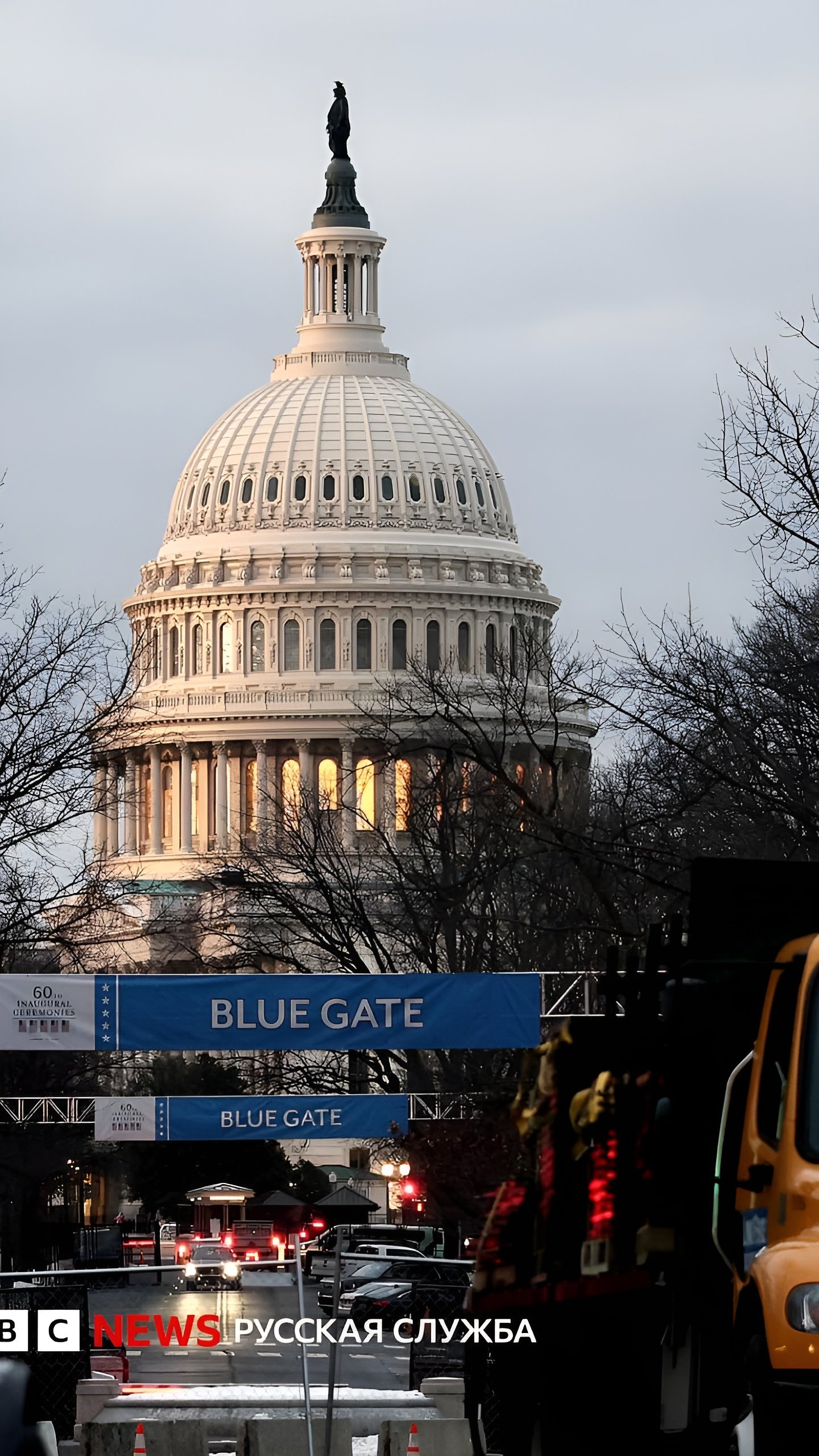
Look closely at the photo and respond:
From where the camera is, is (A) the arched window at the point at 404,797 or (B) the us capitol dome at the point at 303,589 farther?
(B) the us capitol dome at the point at 303,589

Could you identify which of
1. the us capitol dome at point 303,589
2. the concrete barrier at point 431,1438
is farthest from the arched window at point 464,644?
the concrete barrier at point 431,1438

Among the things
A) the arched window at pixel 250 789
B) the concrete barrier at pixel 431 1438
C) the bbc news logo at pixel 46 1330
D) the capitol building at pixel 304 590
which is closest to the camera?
the bbc news logo at pixel 46 1330

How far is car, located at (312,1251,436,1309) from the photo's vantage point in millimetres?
29766

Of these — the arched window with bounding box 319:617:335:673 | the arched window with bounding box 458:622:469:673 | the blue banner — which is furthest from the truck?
the arched window with bounding box 319:617:335:673

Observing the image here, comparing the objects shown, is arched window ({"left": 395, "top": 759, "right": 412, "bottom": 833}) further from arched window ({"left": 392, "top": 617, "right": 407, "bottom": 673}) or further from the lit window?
the lit window

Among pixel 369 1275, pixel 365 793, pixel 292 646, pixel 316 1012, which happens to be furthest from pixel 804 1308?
pixel 292 646

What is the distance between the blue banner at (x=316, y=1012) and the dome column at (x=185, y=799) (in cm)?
10683

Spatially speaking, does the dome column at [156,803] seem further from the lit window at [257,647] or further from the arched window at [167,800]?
the lit window at [257,647]

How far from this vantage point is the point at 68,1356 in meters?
16.4

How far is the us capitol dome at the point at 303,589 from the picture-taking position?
435 ft

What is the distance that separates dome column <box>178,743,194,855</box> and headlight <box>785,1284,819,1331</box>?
12549 centimetres

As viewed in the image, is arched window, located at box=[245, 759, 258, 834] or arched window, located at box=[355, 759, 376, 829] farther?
arched window, located at box=[245, 759, 258, 834]

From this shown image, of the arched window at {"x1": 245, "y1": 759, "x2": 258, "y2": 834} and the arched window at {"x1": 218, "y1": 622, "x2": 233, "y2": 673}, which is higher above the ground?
the arched window at {"x1": 218, "y1": 622, "x2": 233, "y2": 673}

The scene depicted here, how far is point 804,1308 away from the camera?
7.11 m
